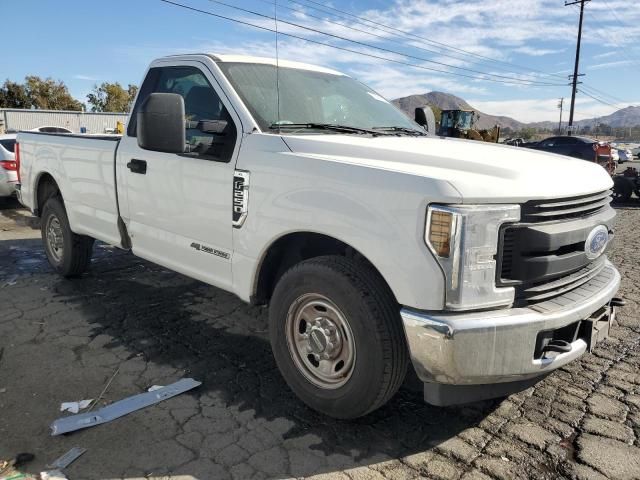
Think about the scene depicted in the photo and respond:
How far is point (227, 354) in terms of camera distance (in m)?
3.73

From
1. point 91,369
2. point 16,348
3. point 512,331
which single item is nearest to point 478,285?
point 512,331

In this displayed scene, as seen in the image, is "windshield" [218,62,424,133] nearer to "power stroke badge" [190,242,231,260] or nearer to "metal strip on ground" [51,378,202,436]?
"power stroke badge" [190,242,231,260]

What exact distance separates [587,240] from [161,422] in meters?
2.48

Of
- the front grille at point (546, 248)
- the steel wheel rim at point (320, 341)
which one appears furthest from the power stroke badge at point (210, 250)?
the front grille at point (546, 248)

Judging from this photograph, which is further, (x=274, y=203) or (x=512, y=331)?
(x=274, y=203)

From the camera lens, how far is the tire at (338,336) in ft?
8.20

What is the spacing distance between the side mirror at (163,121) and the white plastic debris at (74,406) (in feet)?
5.17

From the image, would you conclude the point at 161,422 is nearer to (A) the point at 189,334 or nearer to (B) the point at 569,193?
(A) the point at 189,334

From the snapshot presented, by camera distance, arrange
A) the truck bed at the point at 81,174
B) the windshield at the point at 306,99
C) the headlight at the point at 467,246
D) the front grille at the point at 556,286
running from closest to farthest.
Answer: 1. the headlight at the point at 467,246
2. the front grille at the point at 556,286
3. the windshield at the point at 306,99
4. the truck bed at the point at 81,174

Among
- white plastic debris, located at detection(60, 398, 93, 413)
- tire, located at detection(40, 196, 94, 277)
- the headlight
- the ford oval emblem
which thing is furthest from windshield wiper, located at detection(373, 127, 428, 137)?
tire, located at detection(40, 196, 94, 277)

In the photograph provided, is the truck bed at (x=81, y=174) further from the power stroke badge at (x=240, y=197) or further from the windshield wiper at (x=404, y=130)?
the windshield wiper at (x=404, y=130)

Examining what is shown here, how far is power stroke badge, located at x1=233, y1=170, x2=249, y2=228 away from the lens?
309 cm

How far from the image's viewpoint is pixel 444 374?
2.33m

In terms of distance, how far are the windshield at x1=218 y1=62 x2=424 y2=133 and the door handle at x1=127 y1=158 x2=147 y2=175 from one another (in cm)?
96
